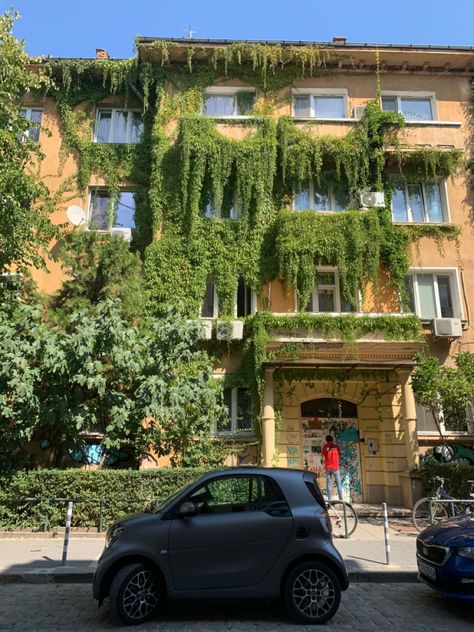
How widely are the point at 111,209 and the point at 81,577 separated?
13856 millimetres

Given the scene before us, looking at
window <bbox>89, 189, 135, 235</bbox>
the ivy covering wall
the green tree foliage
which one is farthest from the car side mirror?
window <bbox>89, 189, 135, 235</bbox>

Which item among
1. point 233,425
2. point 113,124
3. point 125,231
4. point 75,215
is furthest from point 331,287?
point 113,124

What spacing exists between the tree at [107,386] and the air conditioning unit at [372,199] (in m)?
8.52

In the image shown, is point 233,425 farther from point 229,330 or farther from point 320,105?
point 320,105

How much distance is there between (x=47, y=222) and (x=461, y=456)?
14.4 metres

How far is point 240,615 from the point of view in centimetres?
595

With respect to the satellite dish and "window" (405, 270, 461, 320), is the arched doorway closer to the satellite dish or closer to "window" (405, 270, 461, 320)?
"window" (405, 270, 461, 320)

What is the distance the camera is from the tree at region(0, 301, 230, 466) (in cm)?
1091

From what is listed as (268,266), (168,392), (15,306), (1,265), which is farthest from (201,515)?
(268,266)

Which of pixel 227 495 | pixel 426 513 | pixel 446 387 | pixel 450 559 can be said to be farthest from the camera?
pixel 446 387

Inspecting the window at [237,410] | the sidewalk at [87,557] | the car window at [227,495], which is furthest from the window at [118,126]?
the car window at [227,495]

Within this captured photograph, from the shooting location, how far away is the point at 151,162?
18828 mm

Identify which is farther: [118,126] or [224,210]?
[118,126]

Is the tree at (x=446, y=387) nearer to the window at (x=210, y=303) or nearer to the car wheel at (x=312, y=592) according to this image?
the window at (x=210, y=303)
